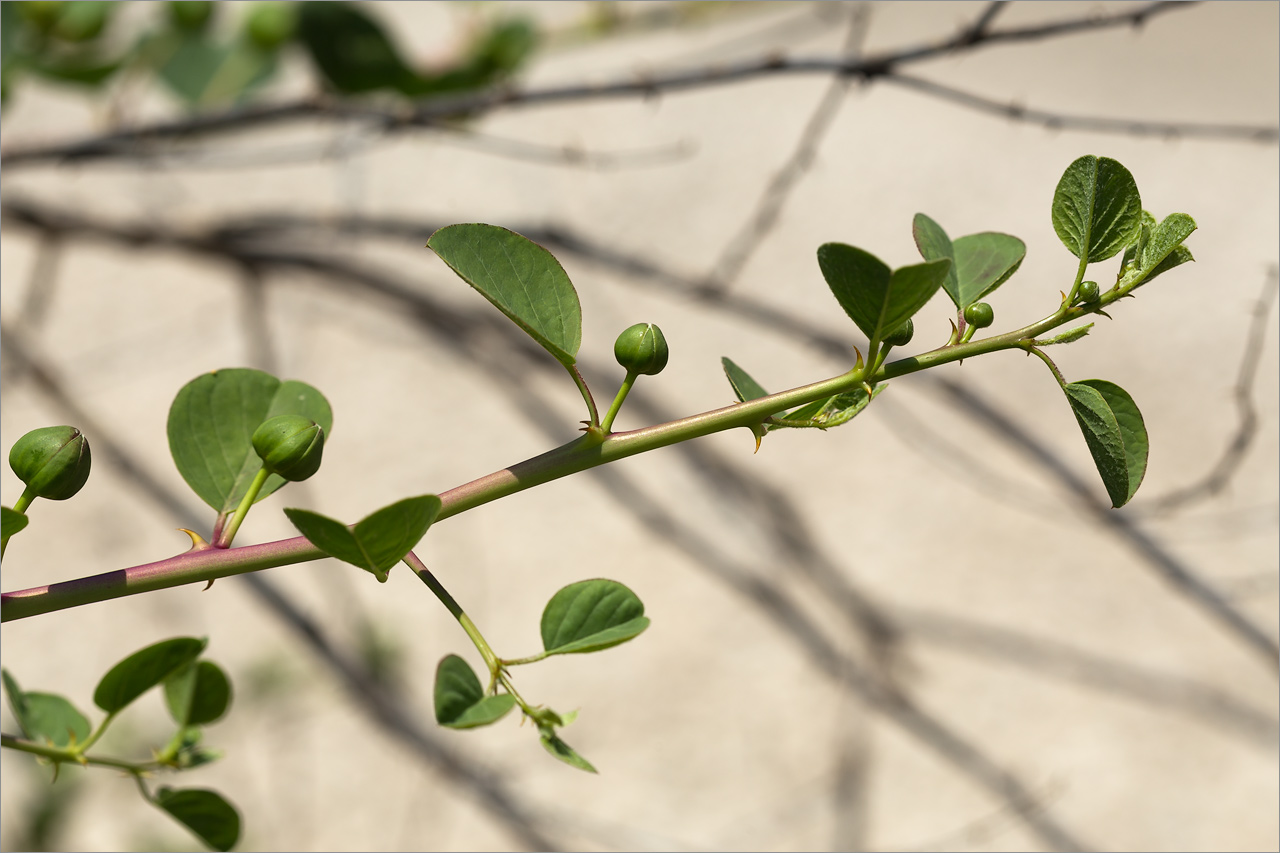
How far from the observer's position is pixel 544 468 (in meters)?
0.12

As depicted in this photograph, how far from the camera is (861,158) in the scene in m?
0.77

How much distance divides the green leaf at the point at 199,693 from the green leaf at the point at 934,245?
0.49ft

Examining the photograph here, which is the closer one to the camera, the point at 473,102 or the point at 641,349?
the point at 641,349

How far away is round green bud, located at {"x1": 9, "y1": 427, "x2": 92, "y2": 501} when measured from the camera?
14 cm

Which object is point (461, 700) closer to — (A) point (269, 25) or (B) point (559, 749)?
(B) point (559, 749)

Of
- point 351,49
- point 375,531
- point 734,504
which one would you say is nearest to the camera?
point 375,531

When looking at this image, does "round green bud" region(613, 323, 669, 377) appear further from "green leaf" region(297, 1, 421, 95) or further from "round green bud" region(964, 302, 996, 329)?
"green leaf" region(297, 1, 421, 95)

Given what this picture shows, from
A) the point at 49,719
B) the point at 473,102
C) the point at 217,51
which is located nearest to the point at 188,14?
the point at 217,51

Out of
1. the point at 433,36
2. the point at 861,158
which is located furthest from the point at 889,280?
the point at 433,36

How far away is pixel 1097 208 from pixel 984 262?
22 millimetres

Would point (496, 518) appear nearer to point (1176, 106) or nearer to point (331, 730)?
point (331, 730)

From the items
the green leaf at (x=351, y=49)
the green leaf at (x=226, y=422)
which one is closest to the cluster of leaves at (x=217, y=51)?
the green leaf at (x=351, y=49)

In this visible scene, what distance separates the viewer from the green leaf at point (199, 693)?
0.19 metres

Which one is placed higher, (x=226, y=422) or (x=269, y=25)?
(x=269, y=25)
